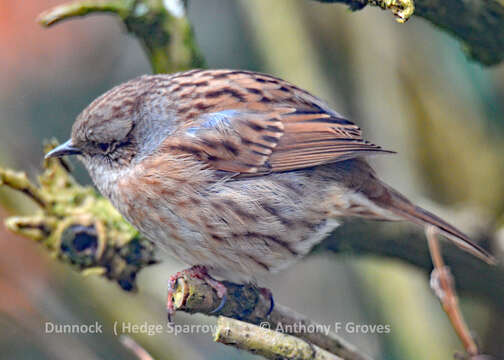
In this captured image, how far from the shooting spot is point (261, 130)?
9.59ft

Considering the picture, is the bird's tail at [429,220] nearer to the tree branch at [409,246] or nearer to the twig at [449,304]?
the tree branch at [409,246]

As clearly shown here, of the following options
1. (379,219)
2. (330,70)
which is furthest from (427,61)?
(379,219)

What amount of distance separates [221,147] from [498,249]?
4.36ft

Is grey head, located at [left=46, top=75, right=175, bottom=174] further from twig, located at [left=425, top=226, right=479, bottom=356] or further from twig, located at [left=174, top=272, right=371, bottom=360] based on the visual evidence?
twig, located at [left=425, top=226, right=479, bottom=356]

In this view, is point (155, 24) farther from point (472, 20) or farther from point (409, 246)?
point (409, 246)

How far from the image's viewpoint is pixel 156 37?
3297mm

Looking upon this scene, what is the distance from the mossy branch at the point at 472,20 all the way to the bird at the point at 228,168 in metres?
0.55

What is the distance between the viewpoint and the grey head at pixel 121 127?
116 inches

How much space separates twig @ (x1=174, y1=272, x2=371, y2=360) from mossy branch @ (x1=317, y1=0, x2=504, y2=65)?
3.64ft

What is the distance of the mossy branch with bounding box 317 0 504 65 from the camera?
7.90 ft

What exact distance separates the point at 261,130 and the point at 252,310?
73 cm

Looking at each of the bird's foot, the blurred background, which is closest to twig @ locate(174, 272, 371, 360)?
the bird's foot

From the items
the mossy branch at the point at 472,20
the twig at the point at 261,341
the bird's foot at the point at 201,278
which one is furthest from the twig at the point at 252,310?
the mossy branch at the point at 472,20

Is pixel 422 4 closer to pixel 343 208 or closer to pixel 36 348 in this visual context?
pixel 343 208
